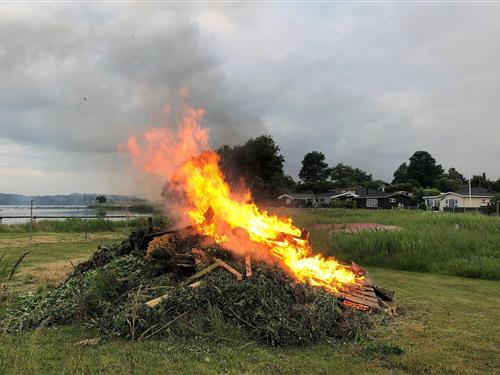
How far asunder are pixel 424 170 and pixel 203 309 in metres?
106

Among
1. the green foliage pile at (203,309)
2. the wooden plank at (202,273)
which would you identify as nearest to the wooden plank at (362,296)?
the green foliage pile at (203,309)

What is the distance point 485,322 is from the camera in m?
6.82

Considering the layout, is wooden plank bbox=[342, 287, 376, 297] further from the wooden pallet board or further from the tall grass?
the tall grass

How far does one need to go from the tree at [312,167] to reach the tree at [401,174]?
20.2 m

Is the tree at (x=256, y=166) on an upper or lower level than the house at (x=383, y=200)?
upper

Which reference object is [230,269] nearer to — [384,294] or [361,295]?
[361,295]

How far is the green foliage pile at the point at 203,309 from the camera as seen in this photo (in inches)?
223

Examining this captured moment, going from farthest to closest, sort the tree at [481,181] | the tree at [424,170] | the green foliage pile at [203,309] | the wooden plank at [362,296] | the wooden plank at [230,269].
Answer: the tree at [424,170] → the tree at [481,181] → the wooden plank at [362,296] → the wooden plank at [230,269] → the green foliage pile at [203,309]

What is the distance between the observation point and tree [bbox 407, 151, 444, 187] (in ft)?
330

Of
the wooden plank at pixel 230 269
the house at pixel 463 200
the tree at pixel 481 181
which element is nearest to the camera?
the wooden plank at pixel 230 269

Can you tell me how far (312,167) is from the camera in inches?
4210

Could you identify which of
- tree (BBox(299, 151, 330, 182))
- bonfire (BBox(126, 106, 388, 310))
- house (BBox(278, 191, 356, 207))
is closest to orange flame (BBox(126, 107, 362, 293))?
bonfire (BBox(126, 106, 388, 310))

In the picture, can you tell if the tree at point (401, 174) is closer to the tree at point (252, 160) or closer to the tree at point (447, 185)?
the tree at point (447, 185)

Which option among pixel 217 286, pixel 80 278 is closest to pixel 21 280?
pixel 80 278
